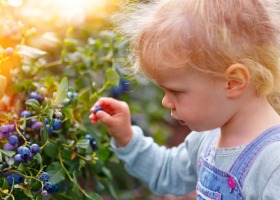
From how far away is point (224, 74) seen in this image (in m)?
1.52

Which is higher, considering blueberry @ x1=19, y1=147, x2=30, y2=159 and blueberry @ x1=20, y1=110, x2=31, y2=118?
blueberry @ x1=20, y1=110, x2=31, y2=118

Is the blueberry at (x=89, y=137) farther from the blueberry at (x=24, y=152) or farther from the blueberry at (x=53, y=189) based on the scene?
the blueberry at (x=24, y=152)

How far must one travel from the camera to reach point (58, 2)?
2.31m

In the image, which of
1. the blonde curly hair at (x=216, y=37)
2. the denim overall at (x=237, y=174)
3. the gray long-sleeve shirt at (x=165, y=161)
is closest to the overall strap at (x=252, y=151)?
the denim overall at (x=237, y=174)

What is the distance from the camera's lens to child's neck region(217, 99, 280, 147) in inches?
63.5

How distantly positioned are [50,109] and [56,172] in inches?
6.9

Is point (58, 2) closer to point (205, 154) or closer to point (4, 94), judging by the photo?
point (4, 94)

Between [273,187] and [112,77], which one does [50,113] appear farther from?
[273,187]

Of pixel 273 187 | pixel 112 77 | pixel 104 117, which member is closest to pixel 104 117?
pixel 104 117

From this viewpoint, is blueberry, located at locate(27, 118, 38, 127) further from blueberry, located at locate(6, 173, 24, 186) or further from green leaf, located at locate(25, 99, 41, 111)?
blueberry, located at locate(6, 173, 24, 186)

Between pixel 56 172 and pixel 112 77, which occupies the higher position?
pixel 112 77

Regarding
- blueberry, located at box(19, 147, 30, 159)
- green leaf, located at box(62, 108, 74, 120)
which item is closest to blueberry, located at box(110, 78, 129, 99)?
green leaf, located at box(62, 108, 74, 120)

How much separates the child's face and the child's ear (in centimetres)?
1

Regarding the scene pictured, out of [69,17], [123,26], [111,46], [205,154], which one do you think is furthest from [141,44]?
[69,17]
